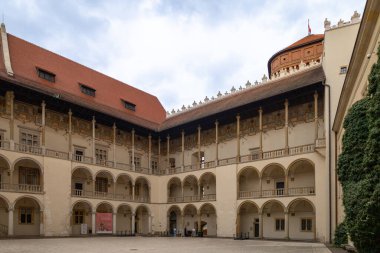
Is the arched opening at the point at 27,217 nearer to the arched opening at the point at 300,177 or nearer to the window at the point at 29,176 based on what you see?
the window at the point at 29,176

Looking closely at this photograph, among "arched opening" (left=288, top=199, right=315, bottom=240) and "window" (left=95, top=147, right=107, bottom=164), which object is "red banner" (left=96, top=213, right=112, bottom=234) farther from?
"arched opening" (left=288, top=199, right=315, bottom=240)

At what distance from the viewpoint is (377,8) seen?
34.0 ft

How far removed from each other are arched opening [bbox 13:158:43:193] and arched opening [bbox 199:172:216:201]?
42.8 ft

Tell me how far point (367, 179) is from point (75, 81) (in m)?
27.9

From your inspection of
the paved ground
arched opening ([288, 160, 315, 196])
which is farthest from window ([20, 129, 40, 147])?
arched opening ([288, 160, 315, 196])

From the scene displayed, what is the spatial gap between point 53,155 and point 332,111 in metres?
19.7

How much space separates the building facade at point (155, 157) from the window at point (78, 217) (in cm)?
8

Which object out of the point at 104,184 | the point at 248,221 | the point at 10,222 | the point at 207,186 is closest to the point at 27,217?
the point at 10,222

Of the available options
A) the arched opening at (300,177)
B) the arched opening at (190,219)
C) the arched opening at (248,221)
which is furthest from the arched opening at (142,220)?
the arched opening at (300,177)

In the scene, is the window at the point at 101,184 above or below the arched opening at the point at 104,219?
above

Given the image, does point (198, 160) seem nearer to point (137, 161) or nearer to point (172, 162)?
point (172, 162)

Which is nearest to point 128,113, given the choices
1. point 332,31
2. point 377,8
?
point 332,31

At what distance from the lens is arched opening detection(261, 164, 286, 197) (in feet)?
92.1

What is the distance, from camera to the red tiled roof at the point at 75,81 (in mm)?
29578
